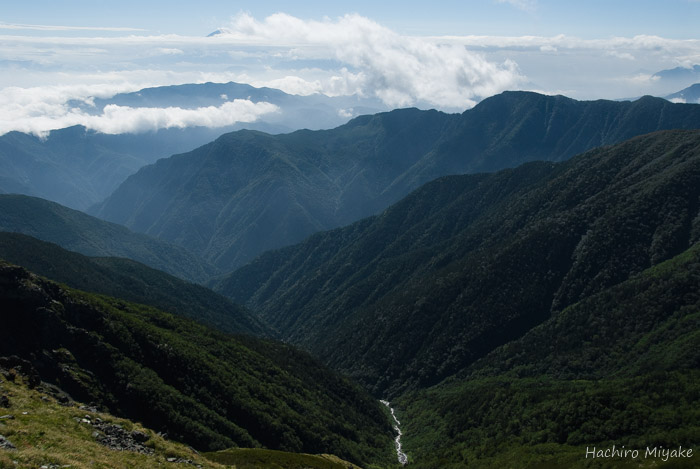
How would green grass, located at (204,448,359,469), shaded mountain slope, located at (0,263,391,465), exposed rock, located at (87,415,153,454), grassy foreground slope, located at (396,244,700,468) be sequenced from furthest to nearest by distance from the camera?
grassy foreground slope, located at (396,244,700,468)
shaded mountain slope, located at (0,263,391,465)
green grass, located at (204,448,359,469)
exposed rock, located at (87,415,153,454)

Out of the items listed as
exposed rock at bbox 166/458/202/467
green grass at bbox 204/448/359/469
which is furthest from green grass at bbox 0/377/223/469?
green grass at bbox 204/448/359/469

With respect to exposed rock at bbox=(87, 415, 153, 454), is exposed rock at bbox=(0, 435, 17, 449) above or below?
above

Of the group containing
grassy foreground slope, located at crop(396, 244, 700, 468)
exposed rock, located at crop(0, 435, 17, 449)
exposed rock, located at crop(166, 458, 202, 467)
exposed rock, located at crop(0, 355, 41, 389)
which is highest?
exposed rock, located at crop(0, 435, 17, 449)

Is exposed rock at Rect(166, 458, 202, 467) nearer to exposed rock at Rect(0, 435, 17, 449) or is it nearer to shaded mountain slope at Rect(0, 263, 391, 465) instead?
exposed rock at Rect(0, 435, 17, 449)

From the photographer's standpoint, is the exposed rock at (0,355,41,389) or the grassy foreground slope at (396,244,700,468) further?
the grassy foreground slope at (396,244,700,468)

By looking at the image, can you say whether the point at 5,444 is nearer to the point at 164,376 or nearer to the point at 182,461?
the point at 182,461

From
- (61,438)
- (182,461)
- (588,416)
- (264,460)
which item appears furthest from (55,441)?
(588,416)

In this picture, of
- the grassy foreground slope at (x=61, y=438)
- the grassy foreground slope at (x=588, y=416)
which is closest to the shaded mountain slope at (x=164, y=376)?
the grassy foreground slope at (x=61, y=438)

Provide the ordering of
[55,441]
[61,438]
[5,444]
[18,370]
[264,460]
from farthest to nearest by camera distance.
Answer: [264,460], [18,370], [61,438], [55,441], [5,444]
